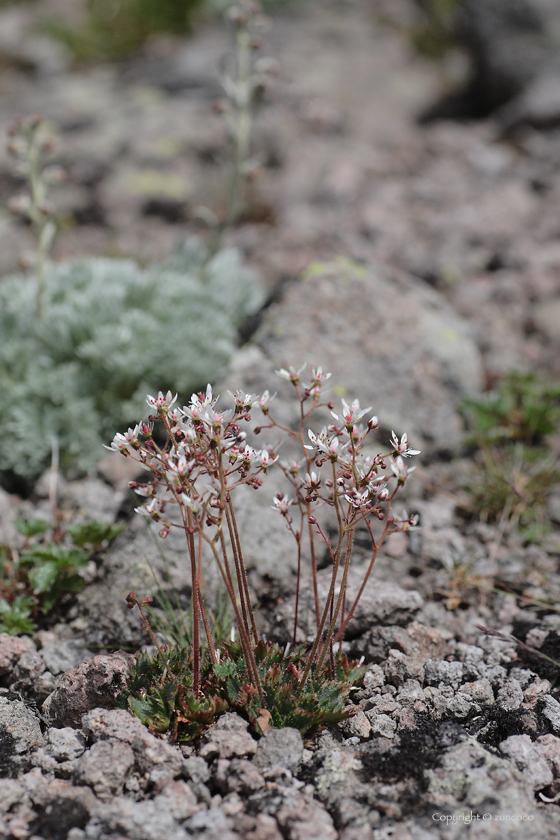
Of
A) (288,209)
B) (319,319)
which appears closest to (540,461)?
(319,319)

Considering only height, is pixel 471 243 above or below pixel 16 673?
above

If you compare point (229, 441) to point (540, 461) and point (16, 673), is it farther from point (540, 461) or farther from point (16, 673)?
point (540, 461)

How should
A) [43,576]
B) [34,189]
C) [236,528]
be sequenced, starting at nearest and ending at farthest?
[236,528] → [43,576] → [34,189]

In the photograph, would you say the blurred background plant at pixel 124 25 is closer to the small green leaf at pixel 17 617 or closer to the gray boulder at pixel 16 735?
the small green leaf at pixel 17 617

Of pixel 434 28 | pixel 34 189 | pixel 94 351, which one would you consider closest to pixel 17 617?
pixel 94 351

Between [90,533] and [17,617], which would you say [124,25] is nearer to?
[90,533]

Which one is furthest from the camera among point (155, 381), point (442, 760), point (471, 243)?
point (471, 243)

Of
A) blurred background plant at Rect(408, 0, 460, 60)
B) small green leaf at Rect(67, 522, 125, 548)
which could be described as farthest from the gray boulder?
blurred background plant at Rect(408, 0, 460, 60)
